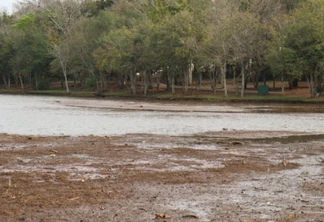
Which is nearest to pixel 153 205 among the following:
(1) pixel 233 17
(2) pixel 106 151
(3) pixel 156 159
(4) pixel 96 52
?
(3) pixel 156 159

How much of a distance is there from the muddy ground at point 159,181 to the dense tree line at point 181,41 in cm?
4545

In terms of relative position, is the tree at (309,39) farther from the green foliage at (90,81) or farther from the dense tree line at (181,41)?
the green foliage at (90,81)

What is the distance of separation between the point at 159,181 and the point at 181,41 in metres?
63.8

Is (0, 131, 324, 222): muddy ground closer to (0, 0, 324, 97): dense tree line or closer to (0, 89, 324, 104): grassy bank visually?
(0, 0, 324, 97): dense tree line

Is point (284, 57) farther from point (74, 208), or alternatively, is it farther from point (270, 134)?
point (74, 208)

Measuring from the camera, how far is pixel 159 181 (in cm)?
1636

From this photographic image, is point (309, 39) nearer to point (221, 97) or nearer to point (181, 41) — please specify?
point (221, 97)

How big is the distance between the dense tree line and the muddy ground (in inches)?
1789

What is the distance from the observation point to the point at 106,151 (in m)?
23.2

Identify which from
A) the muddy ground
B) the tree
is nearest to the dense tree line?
the tree

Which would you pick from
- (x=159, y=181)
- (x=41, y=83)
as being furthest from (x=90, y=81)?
(x=159, y=181)

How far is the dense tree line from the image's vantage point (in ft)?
234

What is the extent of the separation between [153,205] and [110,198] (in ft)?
3.94

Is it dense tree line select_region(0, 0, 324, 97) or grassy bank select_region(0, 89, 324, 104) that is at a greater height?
dense tree line select_region(0, 0, 324, 97)
